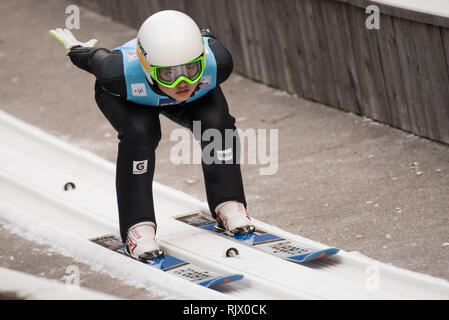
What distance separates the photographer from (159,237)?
5715 mm

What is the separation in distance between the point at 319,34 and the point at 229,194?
102 inches

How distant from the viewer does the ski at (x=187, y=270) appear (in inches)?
195

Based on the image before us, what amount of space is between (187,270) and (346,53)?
296cm

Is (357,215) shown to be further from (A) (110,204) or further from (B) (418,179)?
(A) (110,204)

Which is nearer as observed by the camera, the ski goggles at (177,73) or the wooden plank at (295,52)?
the ski goggles at (177,73)

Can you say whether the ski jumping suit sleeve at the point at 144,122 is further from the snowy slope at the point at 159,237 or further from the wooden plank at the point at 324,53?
the wooden plank at the point at 324,53

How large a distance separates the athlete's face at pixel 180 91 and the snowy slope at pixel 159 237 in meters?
0.98

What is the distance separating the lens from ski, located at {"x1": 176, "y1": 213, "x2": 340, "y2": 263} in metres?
5.16

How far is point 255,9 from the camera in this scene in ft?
27.6

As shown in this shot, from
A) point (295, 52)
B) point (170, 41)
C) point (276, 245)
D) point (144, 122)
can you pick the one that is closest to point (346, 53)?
point (295, 52)

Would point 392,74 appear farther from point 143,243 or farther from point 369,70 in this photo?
point 143,243

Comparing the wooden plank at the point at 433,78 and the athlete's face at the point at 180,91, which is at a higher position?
the athlete's face at the point at 180,91

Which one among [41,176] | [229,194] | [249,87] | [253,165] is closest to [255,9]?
[249,87]

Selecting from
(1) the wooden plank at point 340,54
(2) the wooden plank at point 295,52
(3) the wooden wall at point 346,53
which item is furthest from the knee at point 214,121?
(2) the wooden plank at point 295,52
